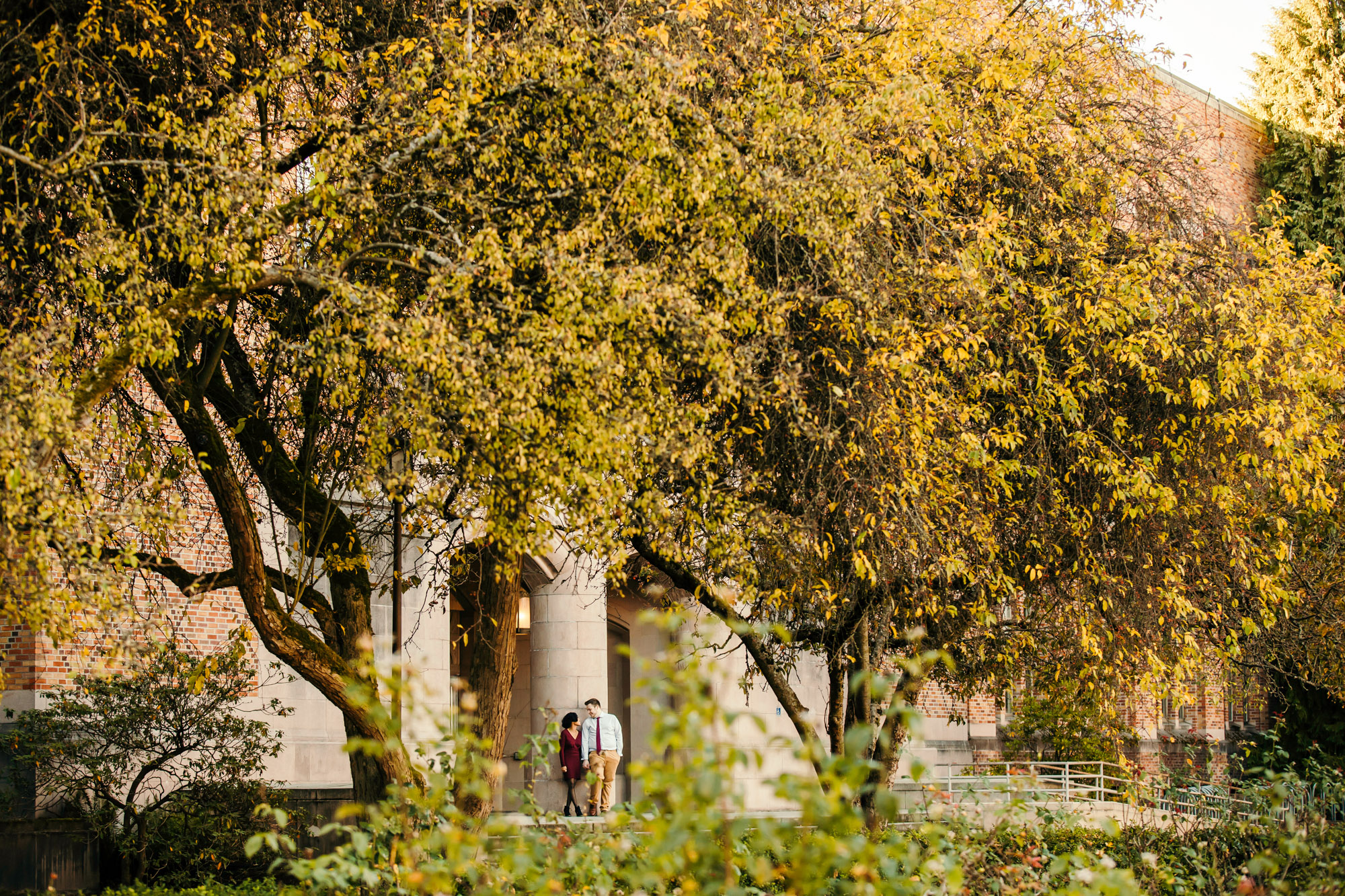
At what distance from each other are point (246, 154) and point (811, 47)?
4.30 meters

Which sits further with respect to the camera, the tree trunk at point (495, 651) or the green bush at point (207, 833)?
the green bush at point (207, 833)

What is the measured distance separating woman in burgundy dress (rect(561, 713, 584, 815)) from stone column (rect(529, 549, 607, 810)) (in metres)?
0.74

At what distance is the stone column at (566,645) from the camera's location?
18.3 metres

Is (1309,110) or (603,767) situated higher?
(1309,110)

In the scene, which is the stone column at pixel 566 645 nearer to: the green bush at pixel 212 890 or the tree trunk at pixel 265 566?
the green bush at pixel 212 890

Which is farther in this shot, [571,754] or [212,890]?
[571,754]

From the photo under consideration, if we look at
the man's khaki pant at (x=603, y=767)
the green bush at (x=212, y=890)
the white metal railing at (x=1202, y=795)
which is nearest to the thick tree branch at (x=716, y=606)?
the white metal railing at (x=1202, y=795)

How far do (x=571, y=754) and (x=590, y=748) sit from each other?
0.49m

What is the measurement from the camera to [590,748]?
1689 cm

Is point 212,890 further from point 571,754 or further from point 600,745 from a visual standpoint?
point 571,754

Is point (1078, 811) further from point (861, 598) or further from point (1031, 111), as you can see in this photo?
point (1031, 111)

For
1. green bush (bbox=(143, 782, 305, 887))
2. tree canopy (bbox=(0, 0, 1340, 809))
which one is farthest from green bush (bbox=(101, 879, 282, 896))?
tree canopy (bbox=(0, 0, 1340, 809))

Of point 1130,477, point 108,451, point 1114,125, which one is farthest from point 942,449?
point 108,451

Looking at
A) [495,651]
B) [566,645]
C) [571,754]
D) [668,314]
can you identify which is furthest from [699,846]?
[566,645]
